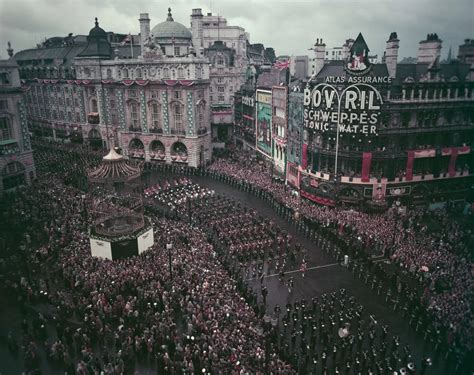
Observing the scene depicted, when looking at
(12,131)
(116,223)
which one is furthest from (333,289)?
(12,131)

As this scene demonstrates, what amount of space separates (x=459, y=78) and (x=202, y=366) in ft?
152

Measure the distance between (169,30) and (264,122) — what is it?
1043 inches

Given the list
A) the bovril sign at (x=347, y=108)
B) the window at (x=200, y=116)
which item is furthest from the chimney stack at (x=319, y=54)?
the window at (x=200, y=116)

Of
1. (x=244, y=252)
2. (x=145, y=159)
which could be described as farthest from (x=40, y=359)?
(x=145, y=159)

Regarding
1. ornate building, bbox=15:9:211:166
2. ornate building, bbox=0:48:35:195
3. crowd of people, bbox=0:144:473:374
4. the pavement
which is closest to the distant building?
crowd of people, bbox=0:144:473:374

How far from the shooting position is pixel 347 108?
4634 centimetres

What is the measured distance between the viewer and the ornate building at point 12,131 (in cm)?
5294

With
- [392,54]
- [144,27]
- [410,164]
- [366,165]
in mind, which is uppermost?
[144,27]

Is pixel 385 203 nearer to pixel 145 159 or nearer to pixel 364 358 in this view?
pixel 364 358

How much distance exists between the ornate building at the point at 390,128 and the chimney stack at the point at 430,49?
0.12 metres

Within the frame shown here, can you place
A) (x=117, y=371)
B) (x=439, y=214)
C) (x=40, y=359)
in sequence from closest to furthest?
(x=117, y=371), (x=40, y=359), (x=439, y=214)

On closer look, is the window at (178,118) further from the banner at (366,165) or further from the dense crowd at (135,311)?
the dense crowd at (135,311)

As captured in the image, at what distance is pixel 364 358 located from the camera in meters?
23.7

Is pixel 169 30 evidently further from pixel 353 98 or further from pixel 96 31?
pixel 353 98
